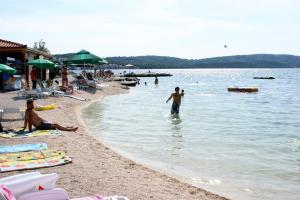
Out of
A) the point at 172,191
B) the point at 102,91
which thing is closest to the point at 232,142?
the point at 172,191

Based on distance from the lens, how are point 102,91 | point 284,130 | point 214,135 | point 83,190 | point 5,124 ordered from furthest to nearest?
1. point 102,91
2. point 284,130
3. point 214,135
4. point 5,124
5. point 83,190

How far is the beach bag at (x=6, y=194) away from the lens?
498cm

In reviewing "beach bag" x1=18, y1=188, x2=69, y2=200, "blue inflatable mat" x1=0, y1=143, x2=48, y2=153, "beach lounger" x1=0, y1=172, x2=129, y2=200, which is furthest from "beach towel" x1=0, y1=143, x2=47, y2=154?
"beach bag" x1=18, y1=188, x2=69, y2=200

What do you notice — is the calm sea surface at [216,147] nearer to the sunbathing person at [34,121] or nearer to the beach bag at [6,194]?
the sunbathing person at [34,121]

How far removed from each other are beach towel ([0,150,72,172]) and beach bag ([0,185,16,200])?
8.87 ft

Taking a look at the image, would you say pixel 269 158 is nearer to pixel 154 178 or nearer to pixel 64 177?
pixel 154 178

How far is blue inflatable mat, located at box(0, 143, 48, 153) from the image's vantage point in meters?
9.48

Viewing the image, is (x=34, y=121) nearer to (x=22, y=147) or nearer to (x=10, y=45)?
(x=22, y=147)

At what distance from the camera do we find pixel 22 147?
9.79 m

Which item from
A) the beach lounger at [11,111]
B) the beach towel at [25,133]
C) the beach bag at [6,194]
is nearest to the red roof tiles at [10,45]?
the beach lounger at [11,111]

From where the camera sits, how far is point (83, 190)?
271 inches

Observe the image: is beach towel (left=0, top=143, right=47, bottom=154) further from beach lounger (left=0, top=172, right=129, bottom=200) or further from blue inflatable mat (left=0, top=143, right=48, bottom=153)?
beach lounger (left=0, top=172, right=129, bottom=200)

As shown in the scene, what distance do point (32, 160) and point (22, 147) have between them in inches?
55.1

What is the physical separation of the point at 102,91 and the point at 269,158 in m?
23.9
